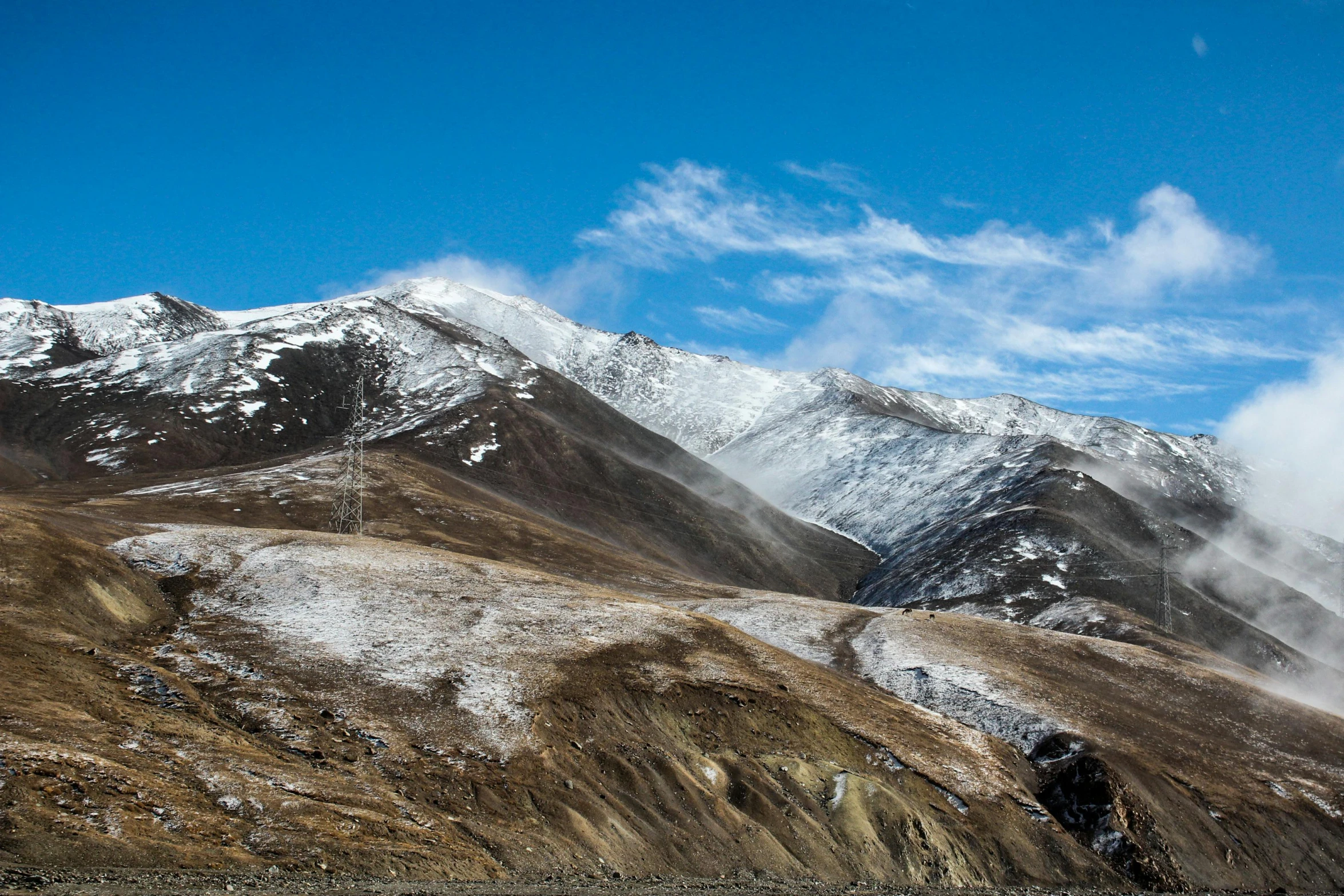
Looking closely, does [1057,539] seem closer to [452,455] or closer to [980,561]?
[980,561]

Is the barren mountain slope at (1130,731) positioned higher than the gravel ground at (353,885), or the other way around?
the barren mountain slope at (1130,731)

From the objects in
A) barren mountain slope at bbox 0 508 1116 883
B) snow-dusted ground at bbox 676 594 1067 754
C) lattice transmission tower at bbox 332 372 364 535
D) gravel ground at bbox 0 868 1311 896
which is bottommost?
gravel ground at bbox 0 868 1311 896

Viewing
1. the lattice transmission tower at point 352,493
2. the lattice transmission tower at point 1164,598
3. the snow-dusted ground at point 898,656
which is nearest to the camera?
the snow-dusted ground at point 898,656

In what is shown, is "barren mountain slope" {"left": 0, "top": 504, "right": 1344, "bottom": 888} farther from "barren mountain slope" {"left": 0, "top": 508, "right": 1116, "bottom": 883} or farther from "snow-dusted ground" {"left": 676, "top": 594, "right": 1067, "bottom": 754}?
"snow-dusted ground" {"left": 676, "top": 594, "right": 1067, "bottom": 754}

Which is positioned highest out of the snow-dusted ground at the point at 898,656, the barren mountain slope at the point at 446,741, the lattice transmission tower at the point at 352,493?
the lattice transmission tower at the point at 352,493

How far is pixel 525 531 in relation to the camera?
130 m

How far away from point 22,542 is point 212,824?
32.0m

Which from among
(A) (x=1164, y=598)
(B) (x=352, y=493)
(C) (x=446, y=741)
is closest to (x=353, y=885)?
(C) (x=446, y=741)

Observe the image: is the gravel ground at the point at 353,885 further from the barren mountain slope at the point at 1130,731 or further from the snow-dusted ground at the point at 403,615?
the barren mountain slope at the point at 1130,731

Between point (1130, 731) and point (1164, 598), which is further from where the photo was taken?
point (1164, 598)

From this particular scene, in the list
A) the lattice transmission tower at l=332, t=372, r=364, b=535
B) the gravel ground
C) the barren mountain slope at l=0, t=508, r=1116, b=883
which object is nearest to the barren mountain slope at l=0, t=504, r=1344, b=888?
the barren mountain slope at l=0, t=508, r=1116, b=883

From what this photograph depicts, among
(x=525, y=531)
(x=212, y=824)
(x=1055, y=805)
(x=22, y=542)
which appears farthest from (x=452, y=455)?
(x=212, y=824)

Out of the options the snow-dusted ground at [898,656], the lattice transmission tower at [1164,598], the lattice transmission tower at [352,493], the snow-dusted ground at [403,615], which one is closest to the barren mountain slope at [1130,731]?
the snow-dusted ground at [898,656]

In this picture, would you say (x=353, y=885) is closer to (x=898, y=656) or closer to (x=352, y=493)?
(x=898, y=656)
